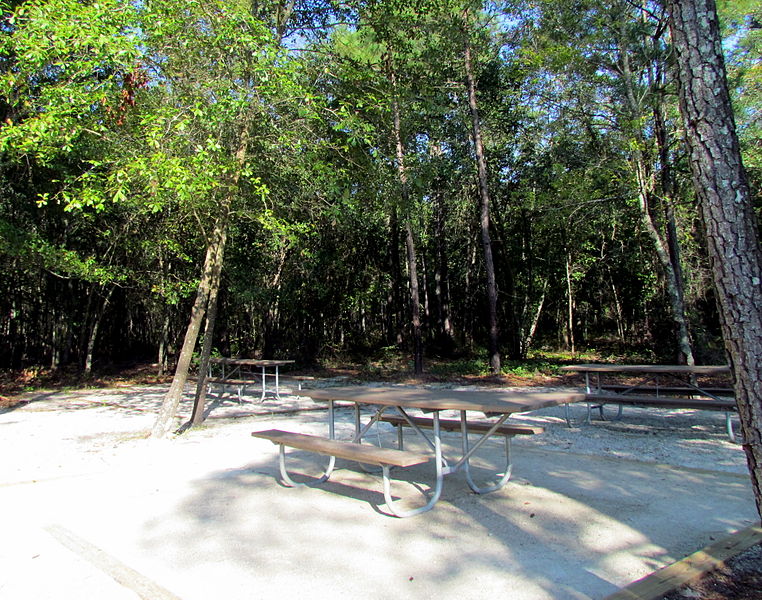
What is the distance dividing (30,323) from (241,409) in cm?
978

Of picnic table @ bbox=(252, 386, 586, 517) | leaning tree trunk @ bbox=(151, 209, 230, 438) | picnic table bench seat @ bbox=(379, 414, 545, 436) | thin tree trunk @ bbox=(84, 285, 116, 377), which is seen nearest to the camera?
picnic table @ bbox=(252, 386, 586, 517)

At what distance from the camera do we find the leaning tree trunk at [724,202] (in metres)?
1.98

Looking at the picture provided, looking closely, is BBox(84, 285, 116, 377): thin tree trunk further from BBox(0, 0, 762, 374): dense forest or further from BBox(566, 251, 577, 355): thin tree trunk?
BBox(566, 251, 577, 355): thin tree trunk

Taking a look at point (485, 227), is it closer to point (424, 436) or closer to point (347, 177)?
point (347, 177)

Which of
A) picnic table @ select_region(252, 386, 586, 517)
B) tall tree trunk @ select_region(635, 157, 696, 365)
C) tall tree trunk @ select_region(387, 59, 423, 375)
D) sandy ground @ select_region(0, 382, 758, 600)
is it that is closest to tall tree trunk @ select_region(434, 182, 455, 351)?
tall tree trunk @ select_region(387, 59, 423, 375)

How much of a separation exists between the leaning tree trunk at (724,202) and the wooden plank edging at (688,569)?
17.2 inches

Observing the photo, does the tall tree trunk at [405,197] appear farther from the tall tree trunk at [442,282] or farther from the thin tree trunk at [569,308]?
the thin tree trunk at [569,308]

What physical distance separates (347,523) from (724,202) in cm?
234

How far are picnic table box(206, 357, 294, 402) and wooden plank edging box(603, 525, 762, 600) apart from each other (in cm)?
606

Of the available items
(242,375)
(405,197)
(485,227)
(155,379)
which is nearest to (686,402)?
(405,197)

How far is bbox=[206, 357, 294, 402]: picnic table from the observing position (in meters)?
8.82

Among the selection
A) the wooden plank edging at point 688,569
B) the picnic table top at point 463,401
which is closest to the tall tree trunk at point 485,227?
the picnic table top at point 463,401

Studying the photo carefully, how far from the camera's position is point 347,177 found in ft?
21.8

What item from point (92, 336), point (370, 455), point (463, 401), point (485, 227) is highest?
point (485, 227)
